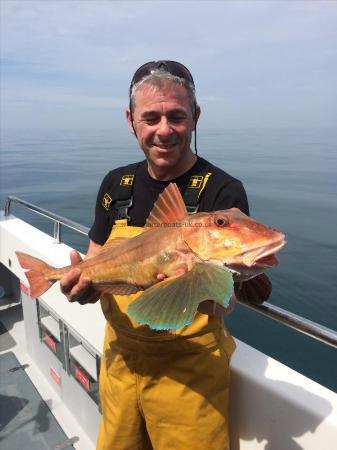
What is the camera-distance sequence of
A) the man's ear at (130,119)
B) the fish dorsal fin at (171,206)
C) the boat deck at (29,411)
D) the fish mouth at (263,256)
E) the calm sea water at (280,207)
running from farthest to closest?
1. the calm sea water at (280,207)
2. the boat deck at (29,411)
3. the man's ear at (130,119)
4. the fish dorsal fin at (171,206)
5. the fish mouth at (263,256)

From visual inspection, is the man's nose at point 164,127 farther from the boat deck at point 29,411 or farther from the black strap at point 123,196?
the boat deck at point 29,411

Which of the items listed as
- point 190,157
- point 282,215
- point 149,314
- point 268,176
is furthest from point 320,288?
point 268,176

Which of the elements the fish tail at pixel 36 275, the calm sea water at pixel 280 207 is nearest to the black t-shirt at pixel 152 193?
the fish tail at pixel 36 275

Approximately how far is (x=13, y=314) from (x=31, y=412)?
2512 mm

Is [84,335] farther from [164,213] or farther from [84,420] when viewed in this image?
[164,213]

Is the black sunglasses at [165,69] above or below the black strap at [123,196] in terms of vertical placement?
above

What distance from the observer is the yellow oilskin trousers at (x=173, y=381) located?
2232 mm

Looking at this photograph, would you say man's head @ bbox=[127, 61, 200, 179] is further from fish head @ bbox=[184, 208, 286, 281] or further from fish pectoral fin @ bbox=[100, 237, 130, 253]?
fish head @ bbox=[184, 208, 286, 281]

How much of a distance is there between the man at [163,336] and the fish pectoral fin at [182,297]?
374 mm

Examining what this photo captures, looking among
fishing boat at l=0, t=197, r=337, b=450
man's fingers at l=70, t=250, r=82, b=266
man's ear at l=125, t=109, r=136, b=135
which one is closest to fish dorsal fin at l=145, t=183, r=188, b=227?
man's fingers at l=70, t=250, r=82, b=266

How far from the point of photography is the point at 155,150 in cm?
249

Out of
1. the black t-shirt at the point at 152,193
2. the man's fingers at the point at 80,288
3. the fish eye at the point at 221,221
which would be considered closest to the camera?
the fish eye at the point at 221,221

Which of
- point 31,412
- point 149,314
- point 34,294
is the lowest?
point 31,412

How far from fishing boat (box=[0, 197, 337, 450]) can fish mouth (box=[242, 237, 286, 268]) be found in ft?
2.81
